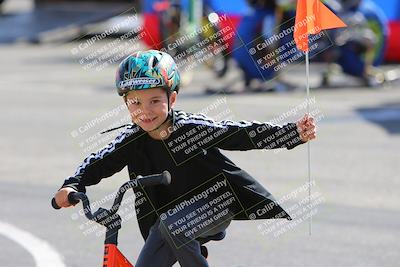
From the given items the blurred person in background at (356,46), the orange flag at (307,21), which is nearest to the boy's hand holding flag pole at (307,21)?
the orange flag at (307,21)

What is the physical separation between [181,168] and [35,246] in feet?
9.12

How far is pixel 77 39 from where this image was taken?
98.9 ft

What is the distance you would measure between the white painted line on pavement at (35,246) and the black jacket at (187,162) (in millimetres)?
2056

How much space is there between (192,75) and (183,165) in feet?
51.6

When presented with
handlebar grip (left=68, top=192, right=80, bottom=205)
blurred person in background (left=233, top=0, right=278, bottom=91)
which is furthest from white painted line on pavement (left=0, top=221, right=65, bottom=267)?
blurred person in background (left=233, top=0, right=278, bottom=91)

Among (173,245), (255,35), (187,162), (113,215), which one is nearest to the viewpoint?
(113,215)

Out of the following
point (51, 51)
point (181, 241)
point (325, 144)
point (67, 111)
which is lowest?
point (325, 144)

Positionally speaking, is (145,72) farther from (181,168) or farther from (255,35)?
(255,35)

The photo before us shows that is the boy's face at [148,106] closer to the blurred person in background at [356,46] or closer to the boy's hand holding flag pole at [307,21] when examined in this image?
the boy's hand holding flag pole at [307,21]

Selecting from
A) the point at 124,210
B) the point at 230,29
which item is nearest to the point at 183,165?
the point at 124,210

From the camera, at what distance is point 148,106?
16.9 ft

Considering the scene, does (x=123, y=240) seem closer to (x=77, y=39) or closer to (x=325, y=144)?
(x=325, y=144)

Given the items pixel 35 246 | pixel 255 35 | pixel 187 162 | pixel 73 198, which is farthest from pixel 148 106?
pixel 255 35

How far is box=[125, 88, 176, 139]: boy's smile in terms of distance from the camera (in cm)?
512
